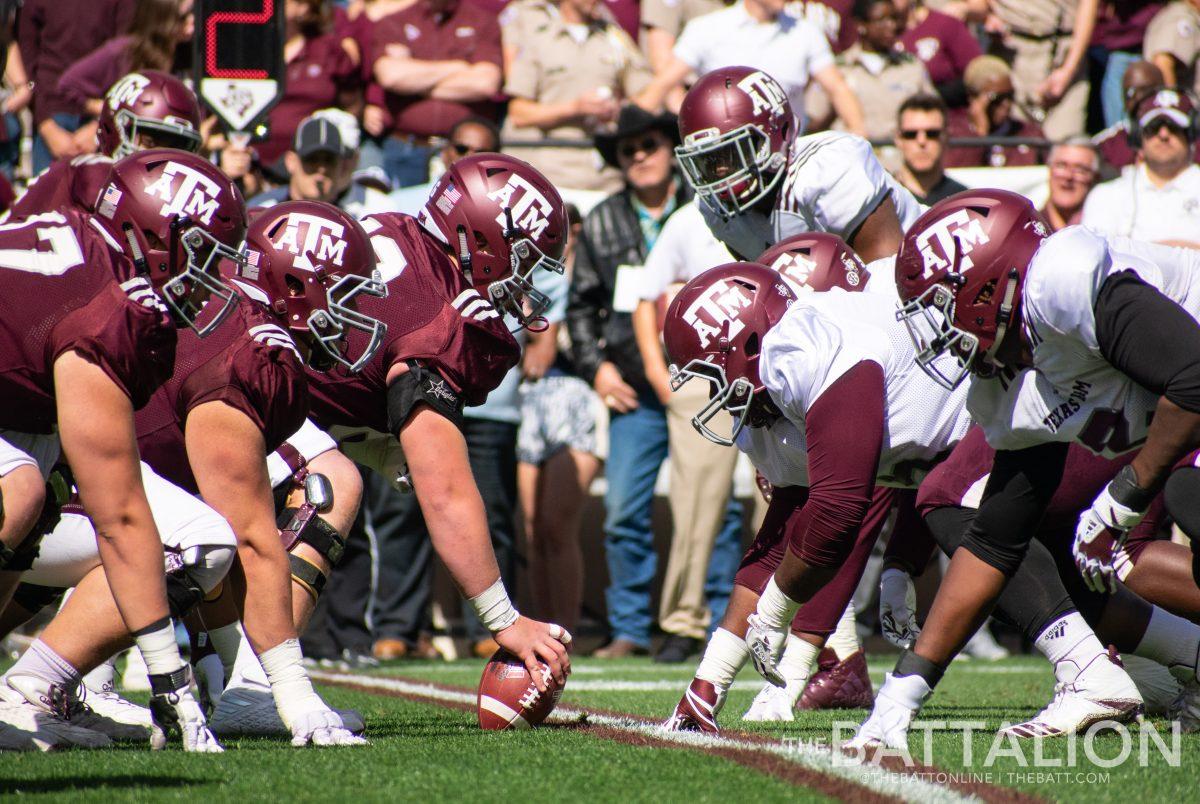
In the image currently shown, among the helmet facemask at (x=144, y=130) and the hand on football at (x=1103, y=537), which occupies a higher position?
the helmet facemask at (x=144, y=130)

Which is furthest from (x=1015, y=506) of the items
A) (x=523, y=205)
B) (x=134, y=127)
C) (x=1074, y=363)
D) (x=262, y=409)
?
(x=134, y=127)

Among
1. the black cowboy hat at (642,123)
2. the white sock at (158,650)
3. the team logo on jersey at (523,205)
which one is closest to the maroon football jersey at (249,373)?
the white sock at (158,650)

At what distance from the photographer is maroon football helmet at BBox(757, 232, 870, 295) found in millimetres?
5031

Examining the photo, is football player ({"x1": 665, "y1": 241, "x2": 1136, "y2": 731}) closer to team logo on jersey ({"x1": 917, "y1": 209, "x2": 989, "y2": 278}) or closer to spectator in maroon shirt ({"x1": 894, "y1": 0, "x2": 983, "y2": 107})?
team logo on jersey ({"x1": 917, "y1": 209, "x2": 989, "y2": 278})

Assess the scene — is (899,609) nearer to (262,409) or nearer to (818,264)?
(818,264)

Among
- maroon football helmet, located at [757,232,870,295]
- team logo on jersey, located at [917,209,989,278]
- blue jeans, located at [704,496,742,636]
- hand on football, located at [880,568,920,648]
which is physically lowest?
blue jeans, located at [704,496,742,636]

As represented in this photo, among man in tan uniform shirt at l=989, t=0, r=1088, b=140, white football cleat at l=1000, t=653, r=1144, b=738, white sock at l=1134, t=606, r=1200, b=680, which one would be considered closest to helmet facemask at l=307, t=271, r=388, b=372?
white football cleat at l=1000, t=653, r=1144, b=738

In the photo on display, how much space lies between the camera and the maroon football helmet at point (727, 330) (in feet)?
15.0

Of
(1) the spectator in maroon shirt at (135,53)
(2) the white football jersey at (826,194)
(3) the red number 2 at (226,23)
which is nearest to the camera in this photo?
(2) the white football jersey at (826,194)

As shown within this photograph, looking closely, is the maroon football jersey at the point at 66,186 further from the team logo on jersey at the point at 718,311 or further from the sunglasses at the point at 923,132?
the sunglasses at the point at 923,132

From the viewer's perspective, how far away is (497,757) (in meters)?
3.80

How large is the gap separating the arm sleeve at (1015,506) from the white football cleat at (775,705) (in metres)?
1.28

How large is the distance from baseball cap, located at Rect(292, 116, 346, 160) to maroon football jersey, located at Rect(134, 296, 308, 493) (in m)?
3.47

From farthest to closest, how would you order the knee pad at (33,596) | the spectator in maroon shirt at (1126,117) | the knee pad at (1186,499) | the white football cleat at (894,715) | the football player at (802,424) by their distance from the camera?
the spectator in maroon shirt at (1126,117), the knee pad at (33,596), the football player at (802,424), the knee pad at (1186,499), the white football cleat at (894,715)
